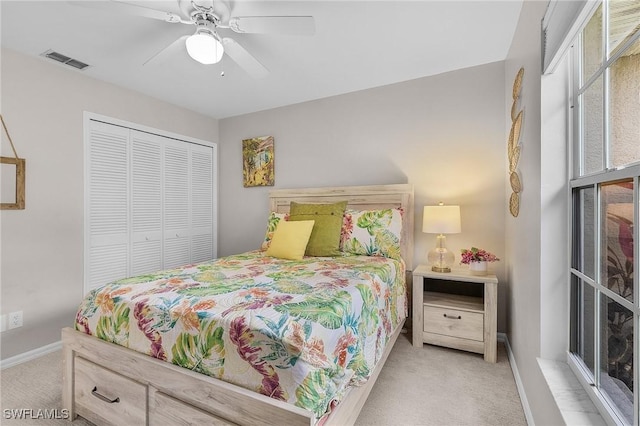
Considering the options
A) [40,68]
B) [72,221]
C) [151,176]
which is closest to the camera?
[40,68]

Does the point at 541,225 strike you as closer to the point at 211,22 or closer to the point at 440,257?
the point at 440,257

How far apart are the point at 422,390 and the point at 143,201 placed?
3.24 m

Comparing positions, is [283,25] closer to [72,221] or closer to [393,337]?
[393,337]

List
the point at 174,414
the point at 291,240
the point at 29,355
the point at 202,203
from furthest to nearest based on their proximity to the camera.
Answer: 1. the point at 202,203
2. the point at 291,240
3. the point at 29,355
4. the point at 174,414

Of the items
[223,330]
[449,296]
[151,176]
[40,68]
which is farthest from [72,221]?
[449,296]

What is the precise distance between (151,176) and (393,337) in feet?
10.0

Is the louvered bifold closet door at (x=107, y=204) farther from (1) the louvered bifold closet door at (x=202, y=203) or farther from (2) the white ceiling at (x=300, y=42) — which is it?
(1) the louvered bifold closet door at (x=202, y=203)

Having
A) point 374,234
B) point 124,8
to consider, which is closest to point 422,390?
point 374,234

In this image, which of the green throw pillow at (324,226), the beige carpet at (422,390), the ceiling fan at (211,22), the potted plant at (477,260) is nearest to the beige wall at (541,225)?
the beige carpet at (422,390)

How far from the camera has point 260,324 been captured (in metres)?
1.17

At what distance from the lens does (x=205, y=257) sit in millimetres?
4039

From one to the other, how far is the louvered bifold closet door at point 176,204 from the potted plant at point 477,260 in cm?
322

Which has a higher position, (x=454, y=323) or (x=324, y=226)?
(x=324, y=226)

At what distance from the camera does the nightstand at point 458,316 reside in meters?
2.25
